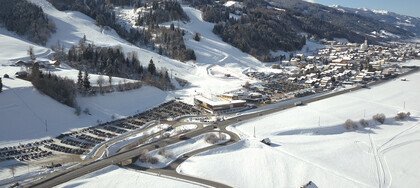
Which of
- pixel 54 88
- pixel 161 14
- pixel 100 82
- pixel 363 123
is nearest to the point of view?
pixel 54 88

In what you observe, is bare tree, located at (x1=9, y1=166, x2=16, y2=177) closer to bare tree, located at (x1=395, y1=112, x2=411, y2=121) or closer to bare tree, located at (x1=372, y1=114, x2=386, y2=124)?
bare tree, located at (x1=372, y1=114, x2=386, y2=124)

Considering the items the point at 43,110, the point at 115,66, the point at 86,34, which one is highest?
the point at 86,34

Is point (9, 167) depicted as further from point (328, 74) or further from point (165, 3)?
point (165, 3)

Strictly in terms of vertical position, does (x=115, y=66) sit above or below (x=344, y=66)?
above

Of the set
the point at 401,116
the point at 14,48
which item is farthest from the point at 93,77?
the point at 401,116

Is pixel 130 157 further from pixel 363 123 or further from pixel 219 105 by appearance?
pixel 363 123

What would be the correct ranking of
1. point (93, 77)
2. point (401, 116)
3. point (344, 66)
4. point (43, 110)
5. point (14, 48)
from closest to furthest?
point (43, 110) → point (401, 116) → point (93, 77) → point (14, 48) → point (344, 66)

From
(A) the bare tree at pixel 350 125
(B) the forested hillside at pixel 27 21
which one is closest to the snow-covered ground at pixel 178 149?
(A) the bare tree at pixel 350 125
